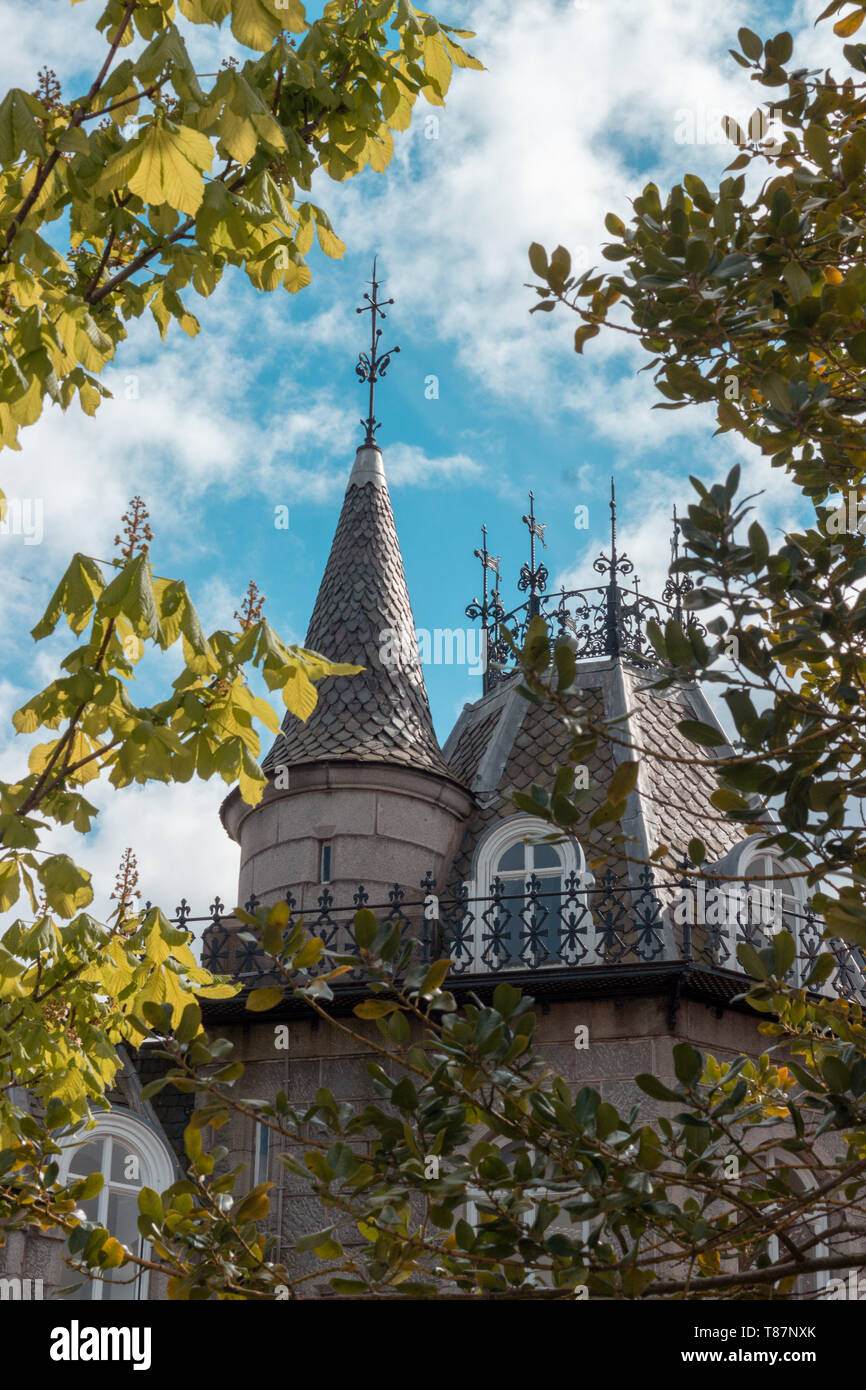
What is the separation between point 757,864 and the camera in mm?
15086

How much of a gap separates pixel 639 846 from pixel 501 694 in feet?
14.4

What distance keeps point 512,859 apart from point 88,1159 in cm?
579

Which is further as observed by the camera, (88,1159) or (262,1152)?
(88,1159)

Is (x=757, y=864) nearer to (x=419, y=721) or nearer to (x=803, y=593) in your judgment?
(x=419, y=721)

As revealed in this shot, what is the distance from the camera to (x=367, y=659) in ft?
55.1

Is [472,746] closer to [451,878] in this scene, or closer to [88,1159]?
[451,878]

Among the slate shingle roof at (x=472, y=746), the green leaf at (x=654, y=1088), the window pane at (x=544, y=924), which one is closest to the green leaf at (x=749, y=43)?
the green leaf at (x=654, y=1088)

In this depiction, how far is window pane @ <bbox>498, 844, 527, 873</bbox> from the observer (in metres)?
15.4

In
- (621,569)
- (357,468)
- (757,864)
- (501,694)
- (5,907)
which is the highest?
(357,468)

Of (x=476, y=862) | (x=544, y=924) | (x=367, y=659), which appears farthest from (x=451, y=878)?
(x=367, y=659)

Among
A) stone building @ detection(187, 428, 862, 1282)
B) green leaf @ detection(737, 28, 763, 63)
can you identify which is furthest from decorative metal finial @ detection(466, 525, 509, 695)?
green leaf @ detection(737, 28, 763, 63)

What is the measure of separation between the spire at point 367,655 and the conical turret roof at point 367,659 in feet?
0.04
